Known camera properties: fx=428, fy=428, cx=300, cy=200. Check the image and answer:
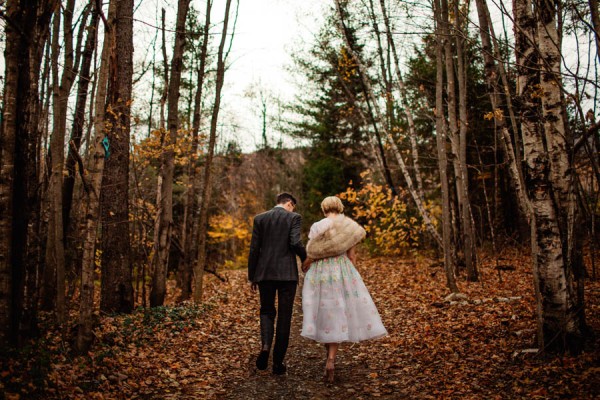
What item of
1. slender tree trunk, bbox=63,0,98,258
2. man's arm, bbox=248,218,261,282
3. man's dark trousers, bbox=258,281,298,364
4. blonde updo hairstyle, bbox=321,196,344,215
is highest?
slender tree trunk, bbox=63,0,98,258

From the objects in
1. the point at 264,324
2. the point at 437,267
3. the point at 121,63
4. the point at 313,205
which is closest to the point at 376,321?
the point at 264,324

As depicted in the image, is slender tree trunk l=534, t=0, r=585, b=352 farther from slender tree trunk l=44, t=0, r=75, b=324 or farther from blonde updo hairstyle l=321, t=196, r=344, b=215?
slender tree trunk l=44, t=0, r=75, b=324

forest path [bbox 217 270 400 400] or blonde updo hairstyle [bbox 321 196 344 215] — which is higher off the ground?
blonde updo hairstyle [bbox 321 196 344 215]

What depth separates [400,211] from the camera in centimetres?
1495

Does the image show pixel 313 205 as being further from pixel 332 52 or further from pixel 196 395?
pixel 196 395

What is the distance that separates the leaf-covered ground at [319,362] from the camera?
4203mm

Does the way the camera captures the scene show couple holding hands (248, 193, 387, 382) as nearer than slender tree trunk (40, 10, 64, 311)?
Yes

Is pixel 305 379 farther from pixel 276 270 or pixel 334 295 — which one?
pixel 276 270

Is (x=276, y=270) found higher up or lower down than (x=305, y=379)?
higher up

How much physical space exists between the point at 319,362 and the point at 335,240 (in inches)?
74.2

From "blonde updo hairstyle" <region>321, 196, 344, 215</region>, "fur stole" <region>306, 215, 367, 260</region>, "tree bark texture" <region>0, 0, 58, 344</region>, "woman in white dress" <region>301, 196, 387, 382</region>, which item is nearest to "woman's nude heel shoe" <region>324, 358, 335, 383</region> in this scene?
"woman in white dress" <region>301, 196, 387, 382</region>

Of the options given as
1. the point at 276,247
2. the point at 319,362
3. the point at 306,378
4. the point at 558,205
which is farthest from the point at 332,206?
the point at 558,205

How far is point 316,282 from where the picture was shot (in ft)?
17.1

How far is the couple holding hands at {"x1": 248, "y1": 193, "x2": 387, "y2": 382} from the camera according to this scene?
5.04 m
